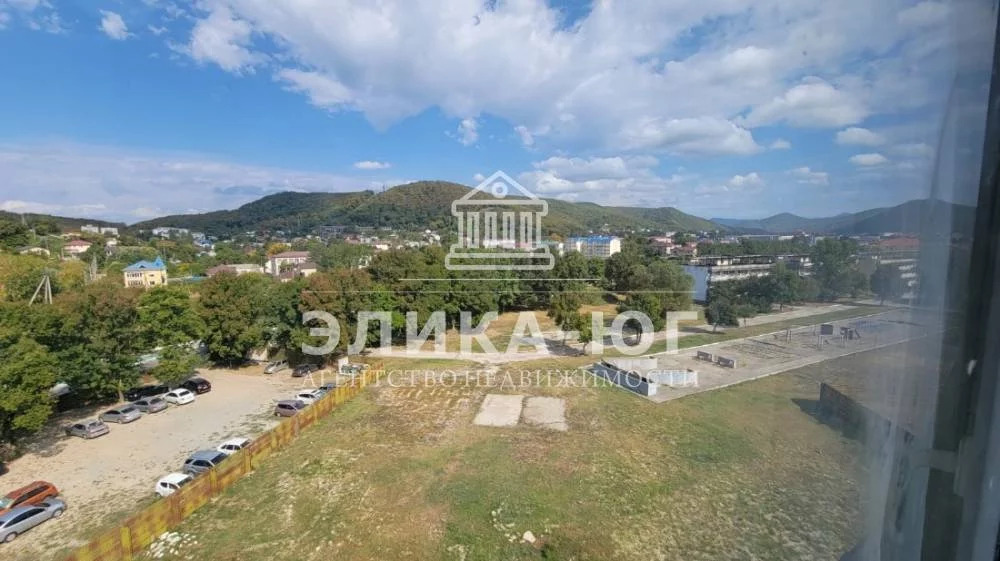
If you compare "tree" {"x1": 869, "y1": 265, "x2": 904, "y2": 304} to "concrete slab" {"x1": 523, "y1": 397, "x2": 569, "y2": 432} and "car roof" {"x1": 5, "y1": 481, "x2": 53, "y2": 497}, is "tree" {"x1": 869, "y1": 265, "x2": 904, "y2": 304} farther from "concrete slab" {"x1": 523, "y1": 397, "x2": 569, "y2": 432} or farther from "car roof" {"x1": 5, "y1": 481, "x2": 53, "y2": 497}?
"car roof" {"x1": 5, "y1": 481, "x2": 53, "y2": 497}

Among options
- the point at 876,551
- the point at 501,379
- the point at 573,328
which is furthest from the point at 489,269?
the point at 876,551

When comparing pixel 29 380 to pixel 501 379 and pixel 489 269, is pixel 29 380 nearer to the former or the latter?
pixel 501 379

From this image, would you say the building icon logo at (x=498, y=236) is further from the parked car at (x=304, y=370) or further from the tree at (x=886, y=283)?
the tree at (x=886, y=283)

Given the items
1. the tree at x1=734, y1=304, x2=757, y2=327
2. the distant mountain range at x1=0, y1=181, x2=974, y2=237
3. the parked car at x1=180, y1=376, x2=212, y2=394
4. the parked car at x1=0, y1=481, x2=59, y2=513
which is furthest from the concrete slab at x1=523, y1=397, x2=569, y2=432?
the distant mountain range at x1=0, y1=181, x2=974, y2=237

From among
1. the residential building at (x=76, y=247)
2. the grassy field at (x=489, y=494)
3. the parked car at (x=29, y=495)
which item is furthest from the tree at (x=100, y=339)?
the residential building at (x=76, y=247)

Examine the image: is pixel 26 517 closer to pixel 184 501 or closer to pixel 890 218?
pixel 184 501
